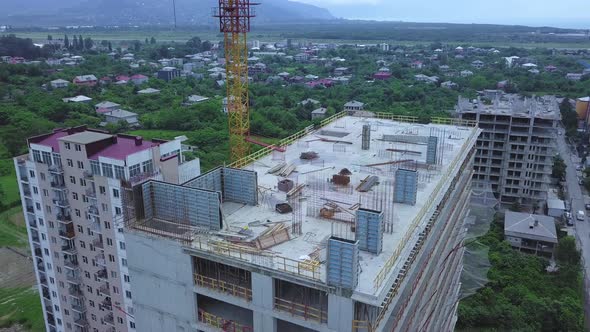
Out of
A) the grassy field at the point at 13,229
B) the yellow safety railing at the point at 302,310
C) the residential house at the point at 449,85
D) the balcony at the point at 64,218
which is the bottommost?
the grassy field at the point at 13,229

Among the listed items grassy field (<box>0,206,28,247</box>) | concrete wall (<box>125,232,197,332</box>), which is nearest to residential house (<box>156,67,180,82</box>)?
grassy field (<box>0,206,28,247</box>)

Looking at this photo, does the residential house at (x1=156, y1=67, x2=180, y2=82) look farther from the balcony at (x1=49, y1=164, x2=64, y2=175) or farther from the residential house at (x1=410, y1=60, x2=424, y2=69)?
the balcony at (x1=49, y1=164, x2=64, y2=175)

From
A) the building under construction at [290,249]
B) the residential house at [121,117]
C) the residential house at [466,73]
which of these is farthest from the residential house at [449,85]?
the building under construction at [290,249]

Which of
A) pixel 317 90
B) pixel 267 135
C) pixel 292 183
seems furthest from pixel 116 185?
pixel 317 90

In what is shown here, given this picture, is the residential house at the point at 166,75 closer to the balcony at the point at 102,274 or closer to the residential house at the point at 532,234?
the residential house at the point at 532,234

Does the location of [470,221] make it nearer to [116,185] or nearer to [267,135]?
[116,185]

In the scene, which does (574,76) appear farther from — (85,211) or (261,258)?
(261,258)
